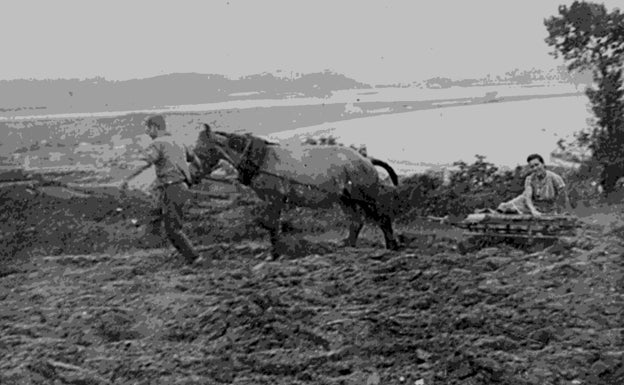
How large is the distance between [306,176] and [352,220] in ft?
1.42

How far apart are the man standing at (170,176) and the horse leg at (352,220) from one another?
101cm

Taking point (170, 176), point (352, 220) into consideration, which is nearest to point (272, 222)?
point (352, 220)

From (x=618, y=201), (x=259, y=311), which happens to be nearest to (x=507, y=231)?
(x=618, y=201)

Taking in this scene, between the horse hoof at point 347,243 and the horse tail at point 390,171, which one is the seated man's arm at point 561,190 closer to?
the horse tail at point 390,171

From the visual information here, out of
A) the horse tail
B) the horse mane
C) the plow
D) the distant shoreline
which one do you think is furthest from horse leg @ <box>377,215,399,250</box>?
the horse mane

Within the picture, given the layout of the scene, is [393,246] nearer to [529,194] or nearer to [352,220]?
[352,220]

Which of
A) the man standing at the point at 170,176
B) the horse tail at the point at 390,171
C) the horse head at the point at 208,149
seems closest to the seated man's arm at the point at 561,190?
the horse tail at the point at 390,171

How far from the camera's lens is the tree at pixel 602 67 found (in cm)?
495

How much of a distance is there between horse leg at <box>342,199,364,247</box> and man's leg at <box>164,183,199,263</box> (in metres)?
1.01

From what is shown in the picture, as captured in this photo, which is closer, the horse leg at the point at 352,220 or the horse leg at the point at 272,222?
the horse leg at the point at 272,222

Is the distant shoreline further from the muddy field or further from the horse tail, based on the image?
the muddy field

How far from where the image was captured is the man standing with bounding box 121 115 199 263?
4.92 meters

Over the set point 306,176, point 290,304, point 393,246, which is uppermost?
point 306,176

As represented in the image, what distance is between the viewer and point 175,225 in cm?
493
